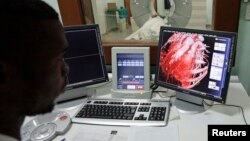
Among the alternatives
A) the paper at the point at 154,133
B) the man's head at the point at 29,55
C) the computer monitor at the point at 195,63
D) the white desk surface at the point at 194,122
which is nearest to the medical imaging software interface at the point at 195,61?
the computer monitor at the point at 195,63

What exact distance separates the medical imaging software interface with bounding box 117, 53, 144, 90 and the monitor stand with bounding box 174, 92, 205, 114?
214 millimetres

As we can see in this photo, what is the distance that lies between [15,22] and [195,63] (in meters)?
0.91

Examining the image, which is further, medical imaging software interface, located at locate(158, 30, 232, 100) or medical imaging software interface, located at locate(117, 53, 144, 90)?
medical imaging software interface, located at locate(117, 53, 144, 90)

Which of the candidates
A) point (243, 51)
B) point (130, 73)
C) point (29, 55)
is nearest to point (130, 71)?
point (130, 73)

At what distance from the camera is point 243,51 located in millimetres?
1560

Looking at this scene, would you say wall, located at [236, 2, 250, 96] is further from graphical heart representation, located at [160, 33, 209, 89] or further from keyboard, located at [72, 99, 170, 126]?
keyboard, located at [72, 99, 170, 126]

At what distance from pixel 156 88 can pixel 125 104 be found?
0.88 ft

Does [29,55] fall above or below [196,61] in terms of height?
above

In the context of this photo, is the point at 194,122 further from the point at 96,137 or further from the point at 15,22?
the point at 15,22

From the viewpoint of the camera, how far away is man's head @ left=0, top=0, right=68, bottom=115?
22.0 inches

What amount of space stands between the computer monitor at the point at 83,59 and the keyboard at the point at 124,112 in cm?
13

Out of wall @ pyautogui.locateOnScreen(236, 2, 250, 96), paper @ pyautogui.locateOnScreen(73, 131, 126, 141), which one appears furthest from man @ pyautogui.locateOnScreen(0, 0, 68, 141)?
wall @ pyautogui.locateOnScreen(236, 2, 250, 96)

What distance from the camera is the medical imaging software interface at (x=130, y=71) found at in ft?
4.72

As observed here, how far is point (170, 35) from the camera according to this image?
133 centimetres
